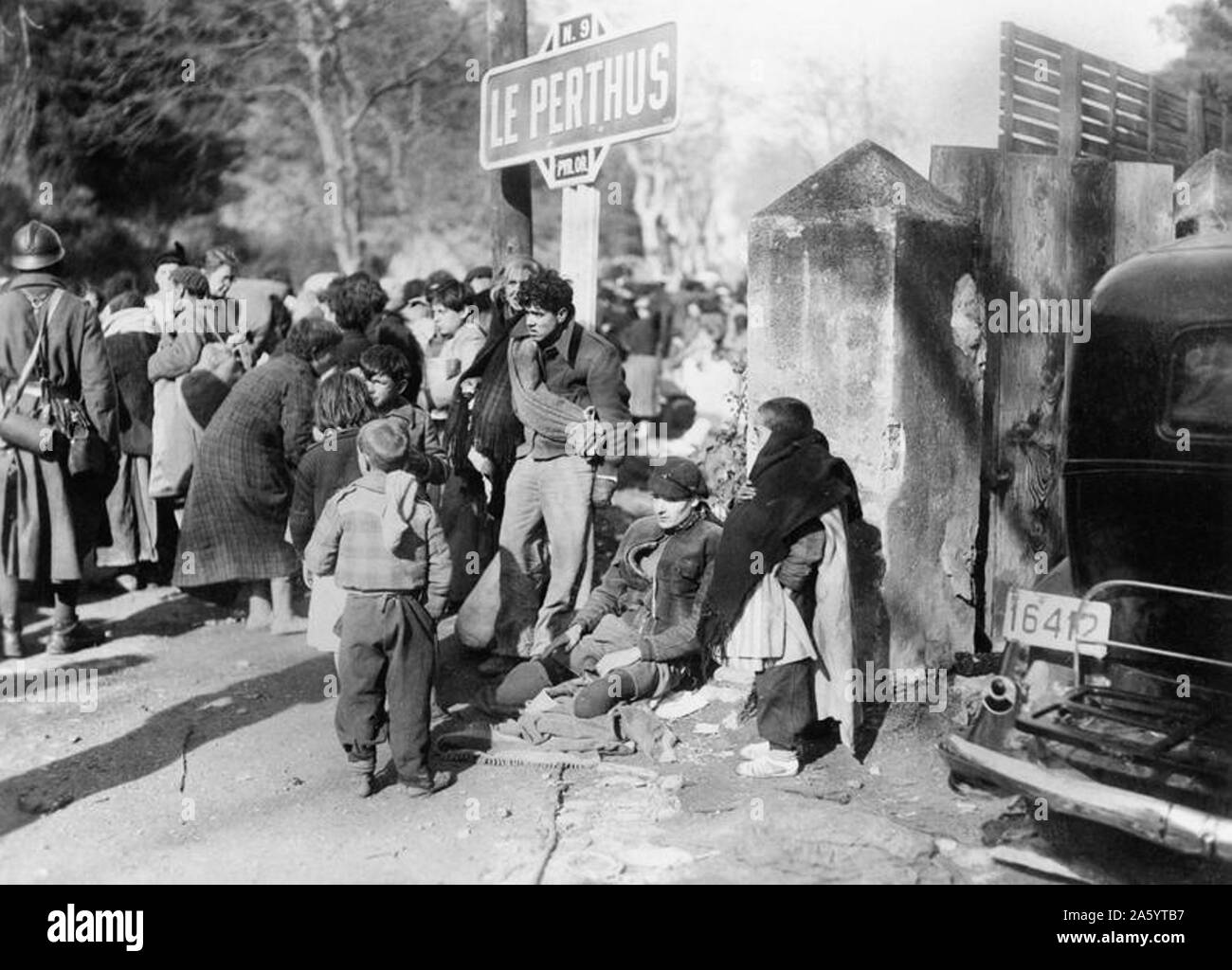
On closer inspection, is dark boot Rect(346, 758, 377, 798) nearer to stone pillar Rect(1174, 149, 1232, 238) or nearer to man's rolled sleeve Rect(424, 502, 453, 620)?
man's rolled sleeve Rect(424, 502, 453, 620)

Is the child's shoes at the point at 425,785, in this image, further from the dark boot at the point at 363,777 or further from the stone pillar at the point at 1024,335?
the stone pillar at the point at 1024,335

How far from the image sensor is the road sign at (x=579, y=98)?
7.40 metres

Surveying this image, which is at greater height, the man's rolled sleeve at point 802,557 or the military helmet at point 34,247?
the military helmet at point 34,247

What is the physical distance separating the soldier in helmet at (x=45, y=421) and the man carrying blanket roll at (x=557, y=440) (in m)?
2.27

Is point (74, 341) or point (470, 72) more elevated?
point (470, 72)

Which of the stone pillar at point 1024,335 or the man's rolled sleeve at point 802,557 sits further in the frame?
the stone pillar at point 1024,335

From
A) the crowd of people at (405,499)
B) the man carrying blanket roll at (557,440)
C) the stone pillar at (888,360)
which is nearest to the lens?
the crowd of people at (405,499)

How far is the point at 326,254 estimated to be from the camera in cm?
3041

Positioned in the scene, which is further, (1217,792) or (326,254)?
(326,254)

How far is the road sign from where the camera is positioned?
7.40 meters

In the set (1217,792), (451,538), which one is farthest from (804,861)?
(451,538)

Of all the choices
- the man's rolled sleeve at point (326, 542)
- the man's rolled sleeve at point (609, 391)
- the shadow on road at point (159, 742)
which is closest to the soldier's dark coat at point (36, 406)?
the shadow on road at point (159, 742)
